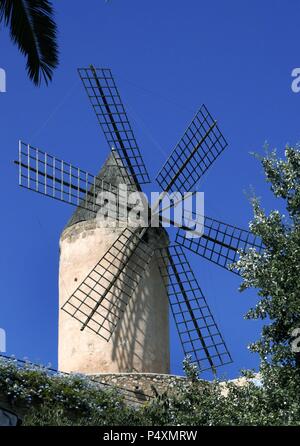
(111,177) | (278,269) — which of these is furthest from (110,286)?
(278,269)

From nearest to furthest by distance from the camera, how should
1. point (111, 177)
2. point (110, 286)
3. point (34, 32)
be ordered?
point (34, 32) < point (110, 286) < point (111, 177)

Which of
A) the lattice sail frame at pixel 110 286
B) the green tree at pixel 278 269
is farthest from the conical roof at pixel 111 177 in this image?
the green tree at pixel 278 269

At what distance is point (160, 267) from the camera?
23.3 metres

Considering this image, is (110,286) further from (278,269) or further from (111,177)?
(278,269)

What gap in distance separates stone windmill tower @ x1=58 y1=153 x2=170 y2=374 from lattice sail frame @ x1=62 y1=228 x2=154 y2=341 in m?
0.11

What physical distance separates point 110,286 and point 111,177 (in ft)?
8.88

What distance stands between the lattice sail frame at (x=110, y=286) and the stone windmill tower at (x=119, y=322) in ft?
0.37

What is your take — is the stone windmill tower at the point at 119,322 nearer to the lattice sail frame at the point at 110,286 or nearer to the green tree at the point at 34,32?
the lattice sail frame at the point at 110,286

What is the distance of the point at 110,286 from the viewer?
22312 millimetres

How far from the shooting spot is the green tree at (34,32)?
541 inches

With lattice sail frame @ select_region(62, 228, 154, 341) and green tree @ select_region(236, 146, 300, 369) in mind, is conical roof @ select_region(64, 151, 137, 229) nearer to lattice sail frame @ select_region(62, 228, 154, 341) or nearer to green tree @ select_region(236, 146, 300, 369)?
lattice sail frame @ select_region(62, 228, 154, 341)

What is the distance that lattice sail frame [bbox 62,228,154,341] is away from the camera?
22.3 m
